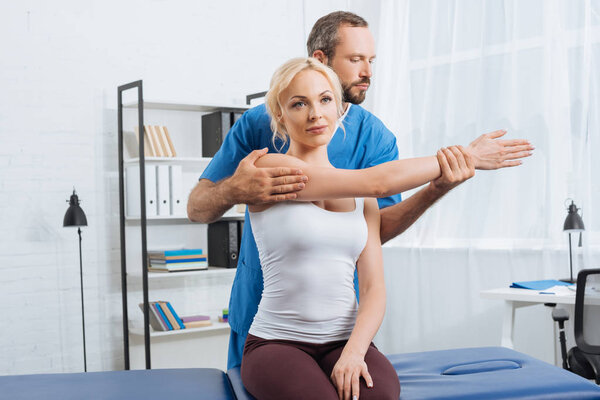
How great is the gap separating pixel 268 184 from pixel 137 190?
268 centimetres

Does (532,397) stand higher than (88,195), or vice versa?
(88,195)

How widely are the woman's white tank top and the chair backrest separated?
1.60 meters

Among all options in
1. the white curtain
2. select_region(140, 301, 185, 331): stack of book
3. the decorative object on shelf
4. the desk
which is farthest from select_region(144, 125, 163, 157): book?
the desk

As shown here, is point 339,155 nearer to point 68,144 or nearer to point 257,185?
point 257,185

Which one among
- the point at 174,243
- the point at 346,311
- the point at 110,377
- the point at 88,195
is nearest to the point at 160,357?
the point at 174,243

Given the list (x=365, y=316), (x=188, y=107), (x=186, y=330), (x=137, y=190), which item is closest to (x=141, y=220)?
(x=137, y=190)

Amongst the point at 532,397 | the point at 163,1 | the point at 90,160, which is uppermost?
the point at 163,1

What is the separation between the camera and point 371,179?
1.47 metres

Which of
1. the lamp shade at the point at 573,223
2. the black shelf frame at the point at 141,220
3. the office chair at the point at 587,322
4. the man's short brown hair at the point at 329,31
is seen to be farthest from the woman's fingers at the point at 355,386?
the black shelf frame at the point at 141,220

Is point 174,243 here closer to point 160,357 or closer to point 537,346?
point 160,357

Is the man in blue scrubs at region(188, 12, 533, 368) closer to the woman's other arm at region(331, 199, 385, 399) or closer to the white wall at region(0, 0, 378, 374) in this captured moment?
the woman's other arm at region(331, 199, 385, 399)

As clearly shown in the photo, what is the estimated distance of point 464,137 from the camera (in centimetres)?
398

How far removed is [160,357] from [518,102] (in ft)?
8.58

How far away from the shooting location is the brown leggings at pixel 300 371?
1.26 m
